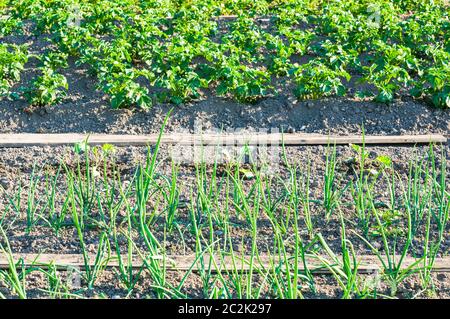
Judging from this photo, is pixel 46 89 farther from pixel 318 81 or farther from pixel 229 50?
pixel 318 81

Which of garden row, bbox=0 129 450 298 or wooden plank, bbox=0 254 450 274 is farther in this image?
wooden plank, bbox=0 254 450 274

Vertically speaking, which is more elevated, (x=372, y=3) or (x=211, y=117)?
(x=372, y=3)

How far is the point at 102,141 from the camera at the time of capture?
5.04m

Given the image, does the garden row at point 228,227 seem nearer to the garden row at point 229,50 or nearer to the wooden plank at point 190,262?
the wooden plank at point 190,262

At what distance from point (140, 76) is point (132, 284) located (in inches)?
109

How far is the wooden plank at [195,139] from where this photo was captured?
4992 millimetres

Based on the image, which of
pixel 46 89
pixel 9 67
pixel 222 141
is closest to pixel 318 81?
pixel 222 141

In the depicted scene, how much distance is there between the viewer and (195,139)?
16.4ft

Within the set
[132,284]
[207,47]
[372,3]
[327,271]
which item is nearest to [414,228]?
[327,271]

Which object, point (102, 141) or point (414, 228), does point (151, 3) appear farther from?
point (414, 228)

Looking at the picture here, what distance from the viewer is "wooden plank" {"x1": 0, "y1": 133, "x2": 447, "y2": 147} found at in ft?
16.4

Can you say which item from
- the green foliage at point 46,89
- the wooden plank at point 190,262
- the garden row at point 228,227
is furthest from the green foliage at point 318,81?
the wooden plank at point 190,262

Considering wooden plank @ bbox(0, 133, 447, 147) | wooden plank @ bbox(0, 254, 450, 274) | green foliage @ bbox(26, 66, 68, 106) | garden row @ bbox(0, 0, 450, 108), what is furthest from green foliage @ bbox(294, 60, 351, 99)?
wooden plank @ bbox(0, 254, 450, 274)

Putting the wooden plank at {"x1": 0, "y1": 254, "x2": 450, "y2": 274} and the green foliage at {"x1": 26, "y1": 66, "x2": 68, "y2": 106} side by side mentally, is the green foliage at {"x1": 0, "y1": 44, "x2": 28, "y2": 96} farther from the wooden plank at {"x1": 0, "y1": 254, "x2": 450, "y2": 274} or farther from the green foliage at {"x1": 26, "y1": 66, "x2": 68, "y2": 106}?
the wooden plank at {"x1": 0, "y1": 254, "x2": 450, "y2": 274}
